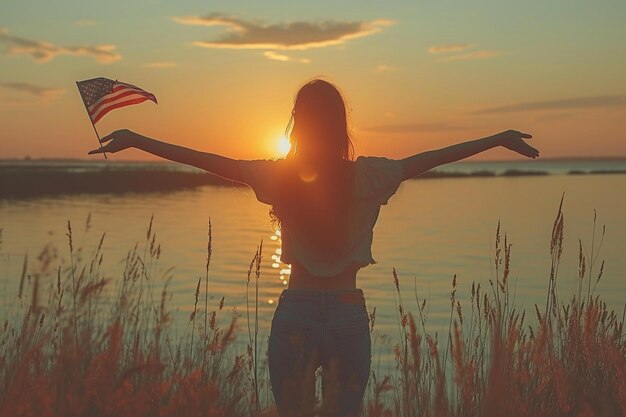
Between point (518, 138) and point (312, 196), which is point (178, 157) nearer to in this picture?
point (312, 196)

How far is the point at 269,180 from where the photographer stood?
4.54 metres

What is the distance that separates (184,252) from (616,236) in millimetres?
14323

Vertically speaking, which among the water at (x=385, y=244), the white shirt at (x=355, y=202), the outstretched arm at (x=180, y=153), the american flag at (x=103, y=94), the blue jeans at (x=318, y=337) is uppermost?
the american flag at (x=103, y=94)

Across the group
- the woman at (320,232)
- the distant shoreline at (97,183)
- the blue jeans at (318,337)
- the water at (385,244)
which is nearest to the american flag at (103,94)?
the water at (385,244)

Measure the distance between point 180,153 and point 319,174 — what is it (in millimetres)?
744

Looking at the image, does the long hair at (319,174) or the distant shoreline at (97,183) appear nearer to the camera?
the long hair at (319,174)

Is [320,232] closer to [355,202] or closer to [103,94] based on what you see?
[355,202]

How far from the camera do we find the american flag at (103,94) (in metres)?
6.96

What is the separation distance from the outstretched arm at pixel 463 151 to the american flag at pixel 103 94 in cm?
300

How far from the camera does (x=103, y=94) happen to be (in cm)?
697

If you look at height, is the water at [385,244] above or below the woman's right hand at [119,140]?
below

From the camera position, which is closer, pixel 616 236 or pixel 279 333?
pixel 279 333

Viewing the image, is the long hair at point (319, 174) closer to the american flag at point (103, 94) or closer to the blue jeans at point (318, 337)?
the blue jeans at point (318, 337)

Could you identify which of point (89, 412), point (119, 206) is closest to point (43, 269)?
point (89, 412)
